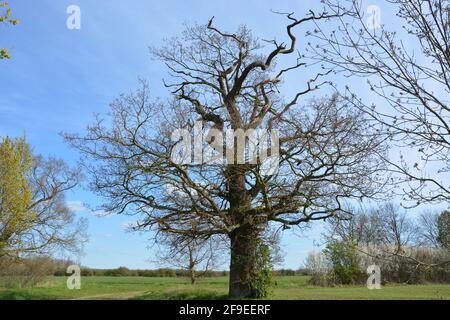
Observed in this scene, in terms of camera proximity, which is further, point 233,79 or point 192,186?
point 233,79

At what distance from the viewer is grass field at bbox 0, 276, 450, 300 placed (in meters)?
16.4

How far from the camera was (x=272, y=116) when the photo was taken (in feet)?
53.0

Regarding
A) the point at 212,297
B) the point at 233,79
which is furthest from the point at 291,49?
the point at 212,297

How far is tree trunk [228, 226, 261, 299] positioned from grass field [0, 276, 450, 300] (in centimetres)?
79

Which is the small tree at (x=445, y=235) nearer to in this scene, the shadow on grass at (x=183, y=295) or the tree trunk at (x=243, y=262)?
the tree trunk at (x=243, y=262)

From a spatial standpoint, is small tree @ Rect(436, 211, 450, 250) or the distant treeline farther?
the distant treeline

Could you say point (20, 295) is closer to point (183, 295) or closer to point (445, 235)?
point (183, 295)

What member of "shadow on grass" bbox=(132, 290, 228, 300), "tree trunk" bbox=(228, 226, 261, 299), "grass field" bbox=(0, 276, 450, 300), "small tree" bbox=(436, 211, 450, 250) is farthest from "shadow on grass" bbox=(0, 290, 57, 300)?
"small tree" bbox=(436, 211, 450, 250)

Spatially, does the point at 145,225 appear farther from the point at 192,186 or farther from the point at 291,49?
the point at 291,49

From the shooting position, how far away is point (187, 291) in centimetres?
1766

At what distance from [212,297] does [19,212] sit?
13736 millimetres

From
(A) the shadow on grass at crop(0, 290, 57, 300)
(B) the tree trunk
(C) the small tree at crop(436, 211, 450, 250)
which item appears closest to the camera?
(C) the small tree at crop(436, 211, 450, 250)

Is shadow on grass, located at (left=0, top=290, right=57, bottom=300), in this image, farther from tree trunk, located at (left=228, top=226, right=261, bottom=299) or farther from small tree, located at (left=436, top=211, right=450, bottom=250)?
small tree, located at (left=436, top=211, right=450, bottom=250)
